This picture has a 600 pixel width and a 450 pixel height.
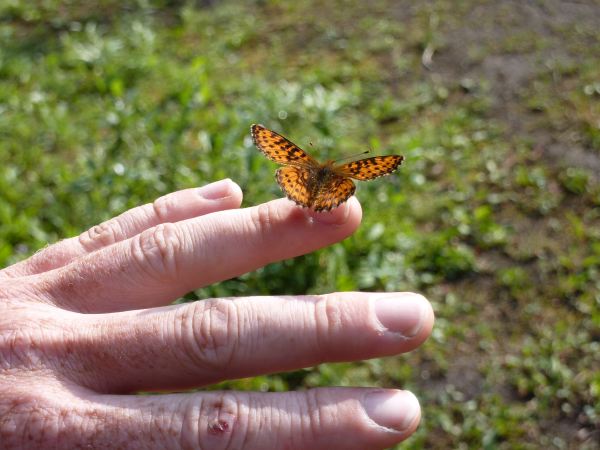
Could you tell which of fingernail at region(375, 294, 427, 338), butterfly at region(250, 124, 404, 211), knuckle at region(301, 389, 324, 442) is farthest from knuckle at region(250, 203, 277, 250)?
knuckle at region(301, 389, 324, 442)

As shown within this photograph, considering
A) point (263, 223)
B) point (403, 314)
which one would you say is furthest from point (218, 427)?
point (263, 223)

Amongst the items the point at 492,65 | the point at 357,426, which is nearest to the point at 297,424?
the point at 357,426

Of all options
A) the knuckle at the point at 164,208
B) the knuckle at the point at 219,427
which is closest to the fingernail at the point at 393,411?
the knuckle at the point at 219,427

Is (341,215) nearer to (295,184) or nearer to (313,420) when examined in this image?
(295,184)

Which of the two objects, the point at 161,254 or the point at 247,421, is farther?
the point at 161,254

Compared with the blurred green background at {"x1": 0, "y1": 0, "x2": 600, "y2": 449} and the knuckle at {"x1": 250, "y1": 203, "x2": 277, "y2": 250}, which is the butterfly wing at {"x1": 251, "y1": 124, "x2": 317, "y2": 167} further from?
the blurred green background at {"x1": 0, "y1": 0, "x2": 600, "y2": 449}

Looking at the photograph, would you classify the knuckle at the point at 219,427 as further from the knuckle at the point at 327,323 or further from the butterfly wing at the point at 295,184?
the butterfly wing at the point at 295,184

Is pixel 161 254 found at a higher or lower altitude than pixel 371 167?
lower

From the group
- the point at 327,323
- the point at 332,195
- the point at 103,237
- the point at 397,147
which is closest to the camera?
the point at 327,323
